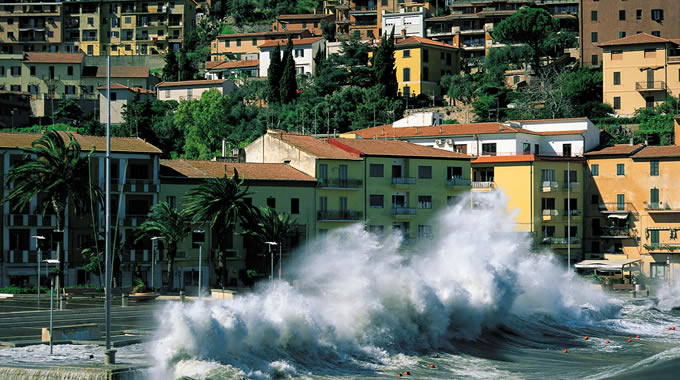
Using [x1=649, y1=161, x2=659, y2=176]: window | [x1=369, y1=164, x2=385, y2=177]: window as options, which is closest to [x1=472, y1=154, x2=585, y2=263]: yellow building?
[x1=649, y1=161, x2=659, y2=176]: window

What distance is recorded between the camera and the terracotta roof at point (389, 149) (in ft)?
285

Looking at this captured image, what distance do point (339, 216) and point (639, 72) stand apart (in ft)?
150

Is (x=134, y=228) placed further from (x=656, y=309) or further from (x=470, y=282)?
(x=656, y=309)

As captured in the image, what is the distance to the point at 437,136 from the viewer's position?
98.7 metres

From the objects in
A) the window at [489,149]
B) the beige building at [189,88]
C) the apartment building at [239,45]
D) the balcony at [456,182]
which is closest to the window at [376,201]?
the balcony at [456,182]

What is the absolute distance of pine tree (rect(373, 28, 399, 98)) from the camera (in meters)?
127

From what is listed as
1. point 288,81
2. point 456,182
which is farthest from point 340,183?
point 288,81

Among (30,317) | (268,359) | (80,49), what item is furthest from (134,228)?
(80,49)

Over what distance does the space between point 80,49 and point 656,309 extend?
420 feet

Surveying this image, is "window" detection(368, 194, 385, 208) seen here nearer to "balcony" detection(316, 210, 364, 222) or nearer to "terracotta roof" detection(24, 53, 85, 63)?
"balcony" detection(316, 210, 364, 222)

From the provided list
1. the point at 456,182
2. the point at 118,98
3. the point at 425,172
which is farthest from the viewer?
the point at 118,98

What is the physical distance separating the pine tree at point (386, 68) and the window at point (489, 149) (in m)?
30.8

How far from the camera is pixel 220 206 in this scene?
7219 centimetres

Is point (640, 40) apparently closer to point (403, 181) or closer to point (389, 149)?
point (389, 149)
